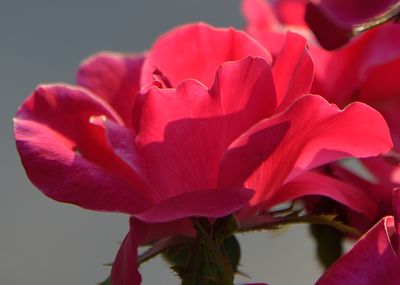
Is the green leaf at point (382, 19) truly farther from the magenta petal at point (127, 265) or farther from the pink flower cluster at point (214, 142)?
the magenta petal at point (127, 265)

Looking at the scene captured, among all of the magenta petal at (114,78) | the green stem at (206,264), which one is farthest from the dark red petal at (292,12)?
the green stem at (206,264)

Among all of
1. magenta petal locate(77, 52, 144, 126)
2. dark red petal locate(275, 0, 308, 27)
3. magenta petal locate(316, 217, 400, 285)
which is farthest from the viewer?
dark red petal locate(275, 0, 308, 27)

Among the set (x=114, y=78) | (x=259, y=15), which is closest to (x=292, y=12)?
(x=259, y=15)

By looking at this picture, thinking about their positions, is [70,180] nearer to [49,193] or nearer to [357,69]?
[49,193]

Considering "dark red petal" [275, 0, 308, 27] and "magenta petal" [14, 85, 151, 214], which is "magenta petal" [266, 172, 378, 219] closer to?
"magenta petal" [14, 85, 151, 214]

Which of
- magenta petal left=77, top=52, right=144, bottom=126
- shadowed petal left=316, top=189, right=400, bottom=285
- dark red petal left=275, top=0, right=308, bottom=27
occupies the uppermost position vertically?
magenta petal left=77, top=52, right=144, bottom=126

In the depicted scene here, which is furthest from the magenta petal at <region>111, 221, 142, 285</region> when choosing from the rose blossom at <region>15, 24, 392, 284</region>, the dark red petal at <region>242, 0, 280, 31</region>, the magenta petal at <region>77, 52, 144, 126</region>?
the dark red petal at <region>242, 0, 280, 31</region>
